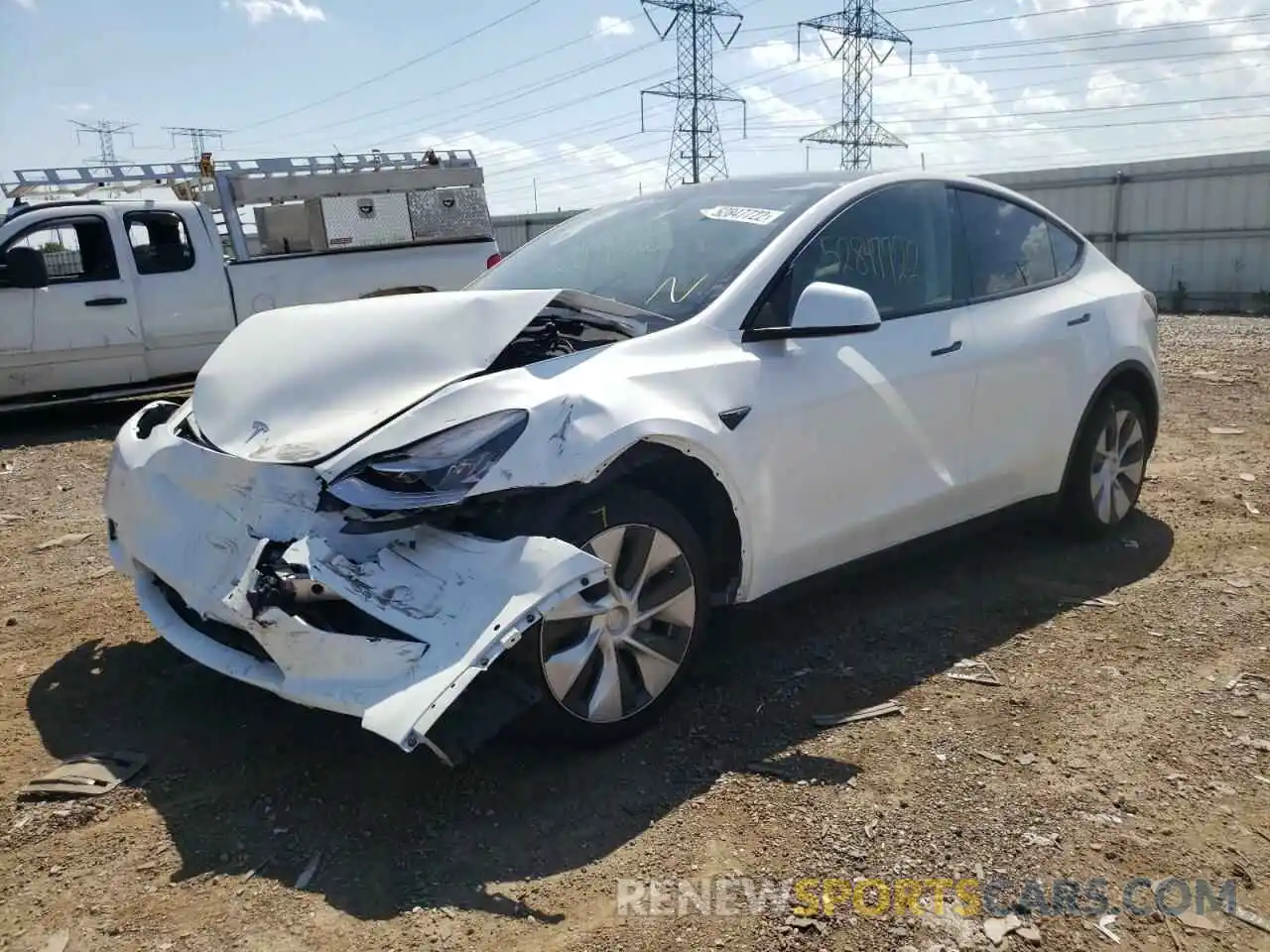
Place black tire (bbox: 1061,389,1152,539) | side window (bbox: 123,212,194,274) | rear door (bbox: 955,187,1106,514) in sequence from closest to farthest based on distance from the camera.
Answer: rear door (bbox: 955,187,1106,514) → black tire (bbox: 1061,389,1152,539) → side window (bbox: 123,212,194,274)

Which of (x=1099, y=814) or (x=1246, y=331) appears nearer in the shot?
(x=1099, y=814)

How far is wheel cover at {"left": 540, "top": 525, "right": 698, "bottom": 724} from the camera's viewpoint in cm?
288

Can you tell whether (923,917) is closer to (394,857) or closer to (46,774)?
(394,857)

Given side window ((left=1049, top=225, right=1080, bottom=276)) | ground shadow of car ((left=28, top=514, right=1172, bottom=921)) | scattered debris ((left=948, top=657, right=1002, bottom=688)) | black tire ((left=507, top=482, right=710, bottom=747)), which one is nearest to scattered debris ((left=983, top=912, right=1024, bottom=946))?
ground shadow of car ((left=28, top=514, right=1172, bottom=921))

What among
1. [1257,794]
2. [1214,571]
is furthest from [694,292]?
[1214,571]

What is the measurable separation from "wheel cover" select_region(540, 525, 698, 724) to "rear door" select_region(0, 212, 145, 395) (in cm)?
786

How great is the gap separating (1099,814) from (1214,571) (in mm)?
2301

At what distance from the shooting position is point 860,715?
336cm

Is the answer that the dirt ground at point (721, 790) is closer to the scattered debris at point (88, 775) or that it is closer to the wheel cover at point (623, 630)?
the scattered debris at point (88, 775)

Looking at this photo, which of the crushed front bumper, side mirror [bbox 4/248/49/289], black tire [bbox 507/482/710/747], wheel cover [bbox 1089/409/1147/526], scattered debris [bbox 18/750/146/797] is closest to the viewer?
the crushed front bumper

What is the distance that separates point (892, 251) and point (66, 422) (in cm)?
838

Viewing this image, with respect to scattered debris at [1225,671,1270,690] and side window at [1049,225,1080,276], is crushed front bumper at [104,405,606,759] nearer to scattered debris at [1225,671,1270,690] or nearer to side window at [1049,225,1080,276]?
scattered debris at [1225,671,1270,690]

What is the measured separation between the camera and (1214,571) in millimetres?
4629

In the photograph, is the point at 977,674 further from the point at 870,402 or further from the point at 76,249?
the point at 76,249
